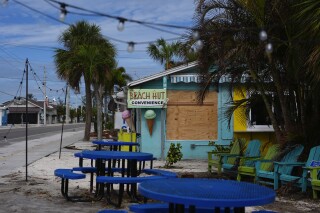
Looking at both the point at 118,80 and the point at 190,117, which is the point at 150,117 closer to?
the point at 190,117

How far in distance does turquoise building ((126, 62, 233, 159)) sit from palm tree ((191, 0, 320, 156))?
4908 millimetres

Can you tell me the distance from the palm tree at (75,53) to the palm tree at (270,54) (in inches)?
681

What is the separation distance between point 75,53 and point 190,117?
506 inches

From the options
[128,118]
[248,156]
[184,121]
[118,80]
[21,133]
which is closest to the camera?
[248,156]

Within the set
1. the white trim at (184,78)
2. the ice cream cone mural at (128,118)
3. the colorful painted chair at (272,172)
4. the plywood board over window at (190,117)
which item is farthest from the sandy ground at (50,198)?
the ice cream cone mural at (128,118)

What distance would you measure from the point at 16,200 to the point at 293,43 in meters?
6.26

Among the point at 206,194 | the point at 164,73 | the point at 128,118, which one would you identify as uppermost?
the point at 164,73

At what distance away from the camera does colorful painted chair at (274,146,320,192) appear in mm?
9342

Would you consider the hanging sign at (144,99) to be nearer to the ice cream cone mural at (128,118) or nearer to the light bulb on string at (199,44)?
the ice cream cone mural at (128,118)

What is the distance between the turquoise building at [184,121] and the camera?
1708cm

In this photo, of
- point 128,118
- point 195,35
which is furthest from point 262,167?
point 128,118

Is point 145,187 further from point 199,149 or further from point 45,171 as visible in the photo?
point 199,149

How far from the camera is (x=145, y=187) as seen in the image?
15.6 ft

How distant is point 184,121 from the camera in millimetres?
17234
